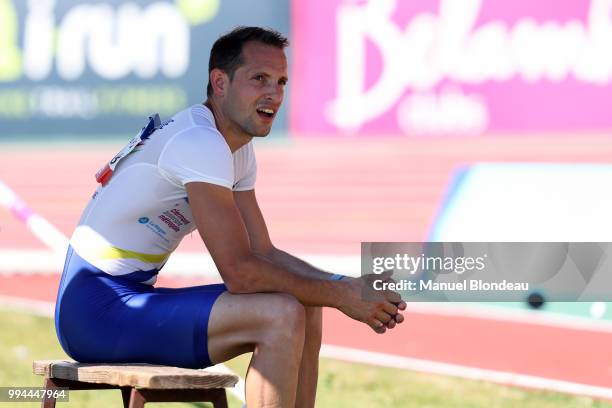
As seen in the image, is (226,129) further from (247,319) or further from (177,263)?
(177,263)

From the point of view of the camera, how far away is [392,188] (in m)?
10.9

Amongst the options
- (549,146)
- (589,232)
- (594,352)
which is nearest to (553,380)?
(594,352)

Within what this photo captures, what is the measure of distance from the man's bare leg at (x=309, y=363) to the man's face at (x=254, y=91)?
0.59 m

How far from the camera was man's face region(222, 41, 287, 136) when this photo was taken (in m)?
3.75

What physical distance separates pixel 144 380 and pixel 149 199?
593 mm

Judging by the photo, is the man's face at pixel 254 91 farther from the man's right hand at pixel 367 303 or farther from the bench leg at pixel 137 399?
the bench leg at pixel 137 399

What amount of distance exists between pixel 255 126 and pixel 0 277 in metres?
7.19

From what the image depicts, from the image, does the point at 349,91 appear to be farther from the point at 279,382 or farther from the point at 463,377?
the point at 279,382

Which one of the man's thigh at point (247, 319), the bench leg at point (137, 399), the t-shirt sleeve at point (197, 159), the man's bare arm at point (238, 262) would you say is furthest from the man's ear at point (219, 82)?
the bench leg at point (137, 399)

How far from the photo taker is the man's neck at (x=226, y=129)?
12.4ft

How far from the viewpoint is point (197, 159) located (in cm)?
351

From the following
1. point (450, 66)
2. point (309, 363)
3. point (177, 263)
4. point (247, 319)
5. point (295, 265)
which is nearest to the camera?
point (247, 319)

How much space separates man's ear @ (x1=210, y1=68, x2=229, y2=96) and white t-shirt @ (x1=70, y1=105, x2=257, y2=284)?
4.1 inches

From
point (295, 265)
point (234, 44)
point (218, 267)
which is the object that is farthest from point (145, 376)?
point (234, 44)
